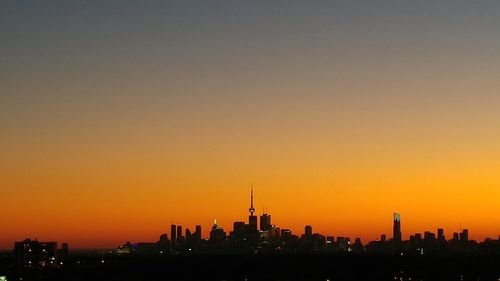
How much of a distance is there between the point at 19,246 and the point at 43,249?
614 cm

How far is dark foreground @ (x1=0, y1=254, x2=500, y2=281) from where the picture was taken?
14350 centimetres

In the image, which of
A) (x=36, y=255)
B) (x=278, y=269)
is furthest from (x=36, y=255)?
(x=278, y=269)

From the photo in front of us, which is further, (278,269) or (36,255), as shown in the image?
(36,255)

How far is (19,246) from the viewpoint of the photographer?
194 meters

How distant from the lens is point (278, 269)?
162 meters

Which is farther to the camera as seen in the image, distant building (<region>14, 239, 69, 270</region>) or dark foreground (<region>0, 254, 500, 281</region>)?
distant building (<region>14, 239, 69, 270</region>)

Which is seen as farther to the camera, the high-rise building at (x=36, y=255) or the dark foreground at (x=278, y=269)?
the high-rise building at (x=36, y=255)

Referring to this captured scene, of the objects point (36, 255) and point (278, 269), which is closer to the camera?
point (278, 269)

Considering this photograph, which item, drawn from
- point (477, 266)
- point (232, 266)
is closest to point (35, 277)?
point (232, 266)

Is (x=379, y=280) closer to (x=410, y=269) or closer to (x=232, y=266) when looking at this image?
(x=410, y=269)

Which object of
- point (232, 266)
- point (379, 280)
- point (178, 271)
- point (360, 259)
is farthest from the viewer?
point (360, 259)

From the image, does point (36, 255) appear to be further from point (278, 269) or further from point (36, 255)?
point (278, 269)

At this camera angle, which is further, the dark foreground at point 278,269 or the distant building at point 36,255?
the distant building at point 36,255

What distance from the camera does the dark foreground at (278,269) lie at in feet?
471
